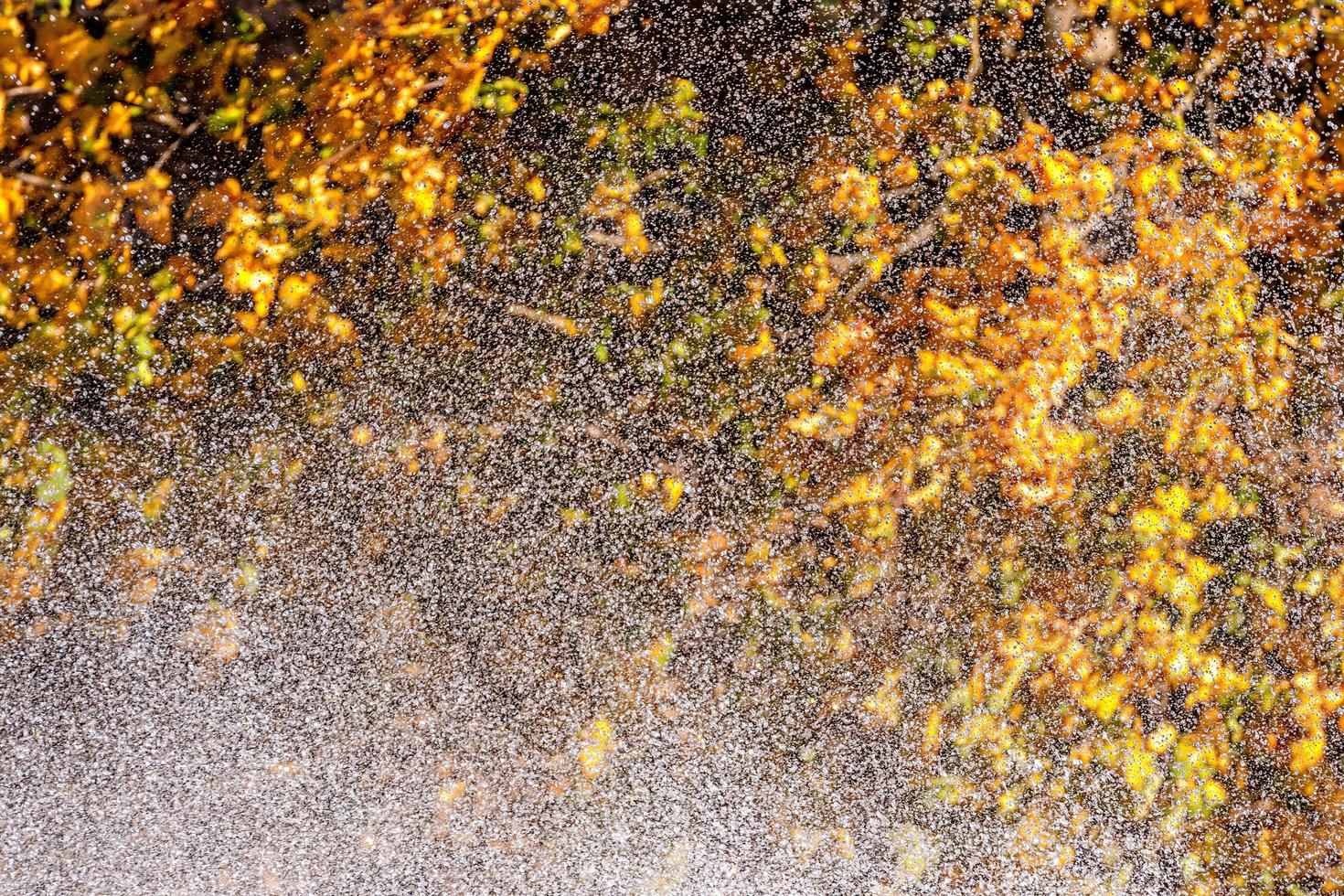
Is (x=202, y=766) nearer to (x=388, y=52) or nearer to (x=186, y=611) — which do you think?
(x=186, y=611)

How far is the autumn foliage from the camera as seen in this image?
1105mm

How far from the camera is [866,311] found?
1.16m

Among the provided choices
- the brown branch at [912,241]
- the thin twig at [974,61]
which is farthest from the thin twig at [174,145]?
the thin twig at [974,61]

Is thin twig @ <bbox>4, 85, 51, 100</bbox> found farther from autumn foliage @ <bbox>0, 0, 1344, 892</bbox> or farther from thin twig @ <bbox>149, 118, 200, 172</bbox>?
thin twig @ <bbox>149, 118, 200, 172</bbox>

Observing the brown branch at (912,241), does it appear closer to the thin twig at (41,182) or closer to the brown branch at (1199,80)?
the brown branch at (1199,80)

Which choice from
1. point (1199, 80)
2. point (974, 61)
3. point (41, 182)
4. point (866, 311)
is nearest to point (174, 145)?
point (41, 182)

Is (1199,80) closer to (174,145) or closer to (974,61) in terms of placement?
(974,61)

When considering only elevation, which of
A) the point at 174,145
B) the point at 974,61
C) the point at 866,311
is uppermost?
the point at 974,61

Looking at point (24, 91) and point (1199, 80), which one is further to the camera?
point (1199, 80)

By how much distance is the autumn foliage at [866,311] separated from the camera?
111 centimetres

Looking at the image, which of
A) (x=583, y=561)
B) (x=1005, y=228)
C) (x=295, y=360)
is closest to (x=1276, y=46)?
(x=1005, y=228)

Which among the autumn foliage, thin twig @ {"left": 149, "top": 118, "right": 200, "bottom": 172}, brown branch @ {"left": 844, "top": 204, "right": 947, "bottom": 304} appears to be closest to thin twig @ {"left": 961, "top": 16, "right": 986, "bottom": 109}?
the autumn foliage

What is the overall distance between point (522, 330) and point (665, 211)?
0.27 metres

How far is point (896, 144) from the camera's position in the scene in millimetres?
1172
